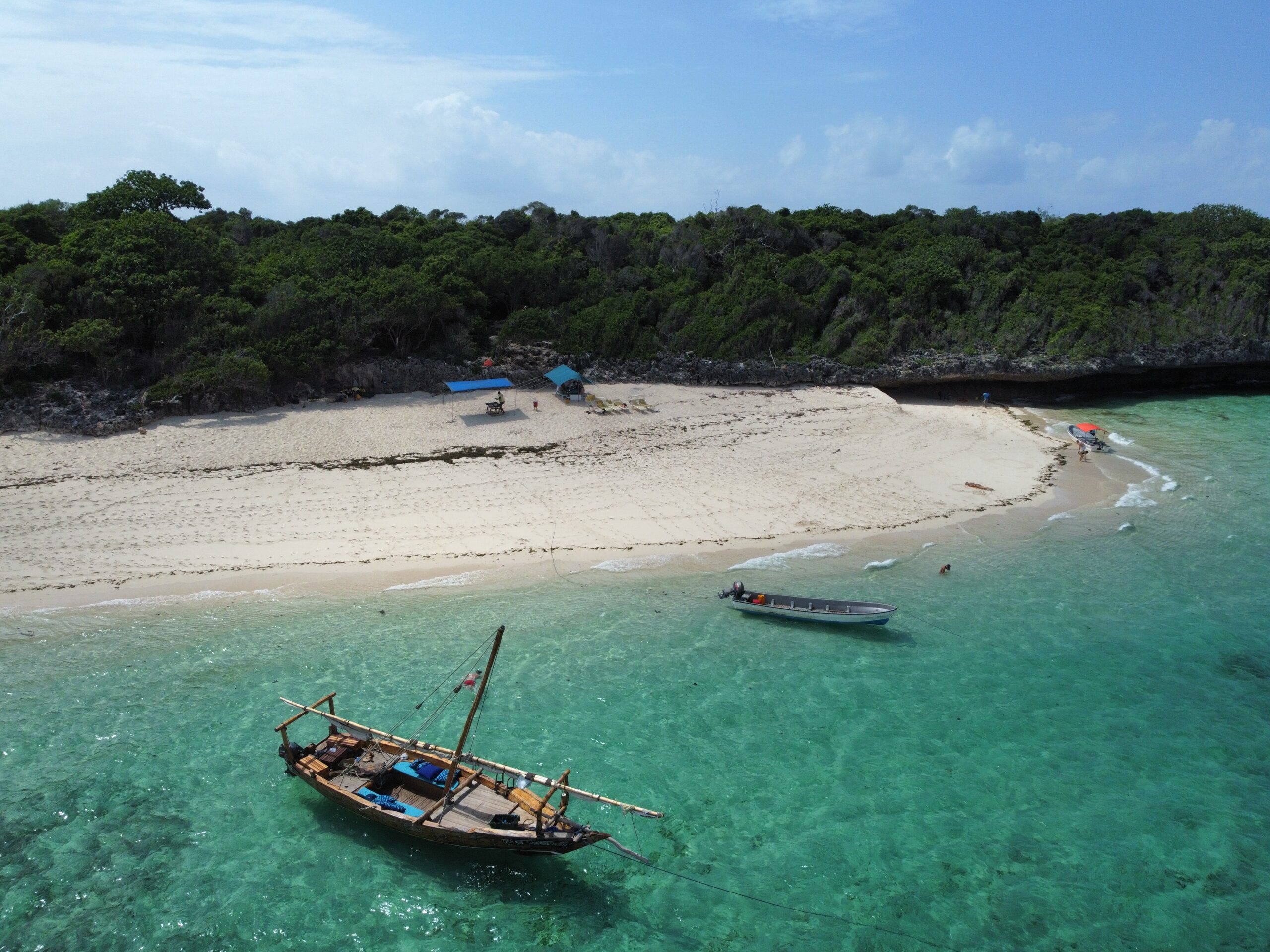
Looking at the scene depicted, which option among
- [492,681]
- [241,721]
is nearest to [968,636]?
[492,681]

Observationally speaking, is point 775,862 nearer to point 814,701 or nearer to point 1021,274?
point 814,701

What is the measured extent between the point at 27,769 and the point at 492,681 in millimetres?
8392

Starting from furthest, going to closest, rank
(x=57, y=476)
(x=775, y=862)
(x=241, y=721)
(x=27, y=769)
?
(x=57, y=476) < (x=241, y=721) < (x=27, y=769) < (x=775, y=862)

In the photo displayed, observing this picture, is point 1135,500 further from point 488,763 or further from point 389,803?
point 389,803

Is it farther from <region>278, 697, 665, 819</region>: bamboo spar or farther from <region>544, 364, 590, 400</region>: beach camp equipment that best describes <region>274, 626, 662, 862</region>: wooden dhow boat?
<region>544, 364, 590, 400</region>: beach camp equipment

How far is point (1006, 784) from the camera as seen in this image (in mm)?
14156

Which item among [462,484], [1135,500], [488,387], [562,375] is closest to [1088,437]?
[1135,500]

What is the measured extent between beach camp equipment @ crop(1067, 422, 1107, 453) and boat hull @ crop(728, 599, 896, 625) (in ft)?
65.1

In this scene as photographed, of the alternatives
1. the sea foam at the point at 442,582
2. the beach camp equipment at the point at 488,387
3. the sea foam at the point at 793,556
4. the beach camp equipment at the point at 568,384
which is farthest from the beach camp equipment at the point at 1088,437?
the sea foam at the point at 442,582

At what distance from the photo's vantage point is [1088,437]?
1324 inches

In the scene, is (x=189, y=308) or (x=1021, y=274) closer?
(x=189, y=308)

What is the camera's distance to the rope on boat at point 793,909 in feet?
36.4

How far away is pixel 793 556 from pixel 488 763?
12.5 m

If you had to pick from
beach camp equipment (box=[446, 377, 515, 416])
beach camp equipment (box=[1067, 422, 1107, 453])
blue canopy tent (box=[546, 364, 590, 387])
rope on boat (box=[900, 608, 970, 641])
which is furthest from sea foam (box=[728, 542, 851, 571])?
beach camp equipment (box=[1067, 422, 1107, 453])
